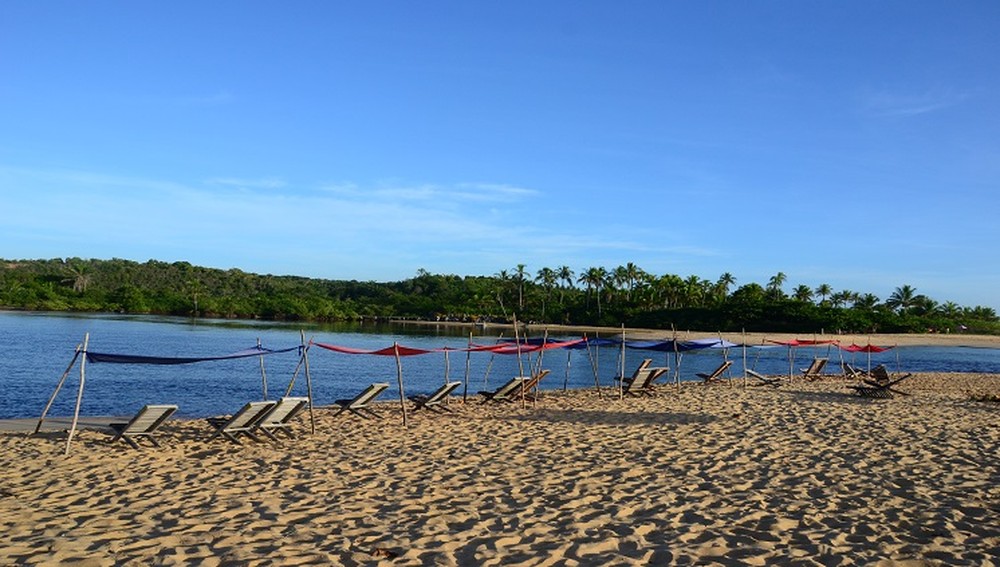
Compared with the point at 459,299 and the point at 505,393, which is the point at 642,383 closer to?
the point at 505,393

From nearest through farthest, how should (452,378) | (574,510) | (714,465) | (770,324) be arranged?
(574,510)
(714,465)
(452,378)
(770,324)

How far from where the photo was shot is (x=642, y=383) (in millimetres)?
17328

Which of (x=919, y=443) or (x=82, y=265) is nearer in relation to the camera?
(x=919, y=443)

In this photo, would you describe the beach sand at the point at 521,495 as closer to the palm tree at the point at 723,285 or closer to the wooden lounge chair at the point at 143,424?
the wooden lounge chair at the point at 143,424

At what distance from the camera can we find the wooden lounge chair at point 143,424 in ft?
31.2

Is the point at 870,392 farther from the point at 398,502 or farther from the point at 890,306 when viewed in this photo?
the point at 890,306

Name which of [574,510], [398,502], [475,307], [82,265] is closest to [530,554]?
[574,510]

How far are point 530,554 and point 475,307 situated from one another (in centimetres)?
9750

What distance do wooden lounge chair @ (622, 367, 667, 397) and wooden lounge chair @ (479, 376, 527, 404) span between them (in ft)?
8.89

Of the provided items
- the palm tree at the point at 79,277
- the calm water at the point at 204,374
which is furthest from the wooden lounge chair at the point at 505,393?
the palm tree at the point at 79,277

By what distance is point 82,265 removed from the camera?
98.4 meters

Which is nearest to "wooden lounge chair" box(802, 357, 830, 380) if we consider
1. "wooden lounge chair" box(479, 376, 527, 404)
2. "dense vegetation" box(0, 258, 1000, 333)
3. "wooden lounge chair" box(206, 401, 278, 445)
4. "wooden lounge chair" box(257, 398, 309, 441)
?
"wooden lounge chair" box(479, 376, 527, 404)

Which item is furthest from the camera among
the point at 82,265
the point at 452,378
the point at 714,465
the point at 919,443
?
the point at 82,265

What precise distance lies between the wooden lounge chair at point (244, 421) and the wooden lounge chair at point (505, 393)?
582cm
